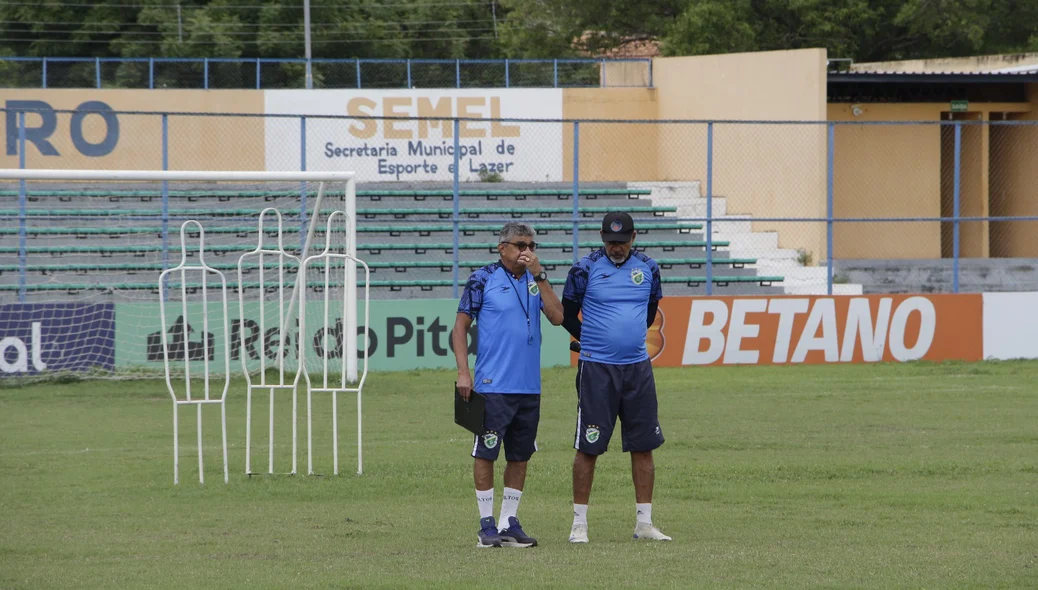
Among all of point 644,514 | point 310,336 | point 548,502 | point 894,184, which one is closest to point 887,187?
point 894,184

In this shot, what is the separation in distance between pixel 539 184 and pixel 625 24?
60.6 ft

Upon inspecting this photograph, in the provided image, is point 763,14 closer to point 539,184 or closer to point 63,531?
point 539,184

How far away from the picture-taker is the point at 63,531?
795cm

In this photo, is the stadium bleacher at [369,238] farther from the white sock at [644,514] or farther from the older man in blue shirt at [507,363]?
the white sock at [644,514]

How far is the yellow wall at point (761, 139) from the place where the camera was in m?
22.9

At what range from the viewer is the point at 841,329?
19.7 m

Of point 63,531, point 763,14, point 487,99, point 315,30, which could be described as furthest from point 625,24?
point 63,531

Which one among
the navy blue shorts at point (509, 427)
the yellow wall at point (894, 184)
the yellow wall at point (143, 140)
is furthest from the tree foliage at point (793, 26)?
the navy blue shorts at point (509, 427)

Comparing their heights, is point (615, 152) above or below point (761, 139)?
above

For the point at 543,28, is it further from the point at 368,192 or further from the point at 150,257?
the point at 150,257

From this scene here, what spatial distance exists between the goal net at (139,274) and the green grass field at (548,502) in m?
2.21

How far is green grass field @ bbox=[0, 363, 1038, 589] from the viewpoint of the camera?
262 inches

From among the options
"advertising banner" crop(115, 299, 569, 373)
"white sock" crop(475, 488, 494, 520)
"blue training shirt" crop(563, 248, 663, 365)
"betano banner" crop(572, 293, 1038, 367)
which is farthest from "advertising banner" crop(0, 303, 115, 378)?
"blue training shirt" crop(563, 248, 663, 365)

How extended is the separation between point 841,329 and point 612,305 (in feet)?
Result: 42.2
